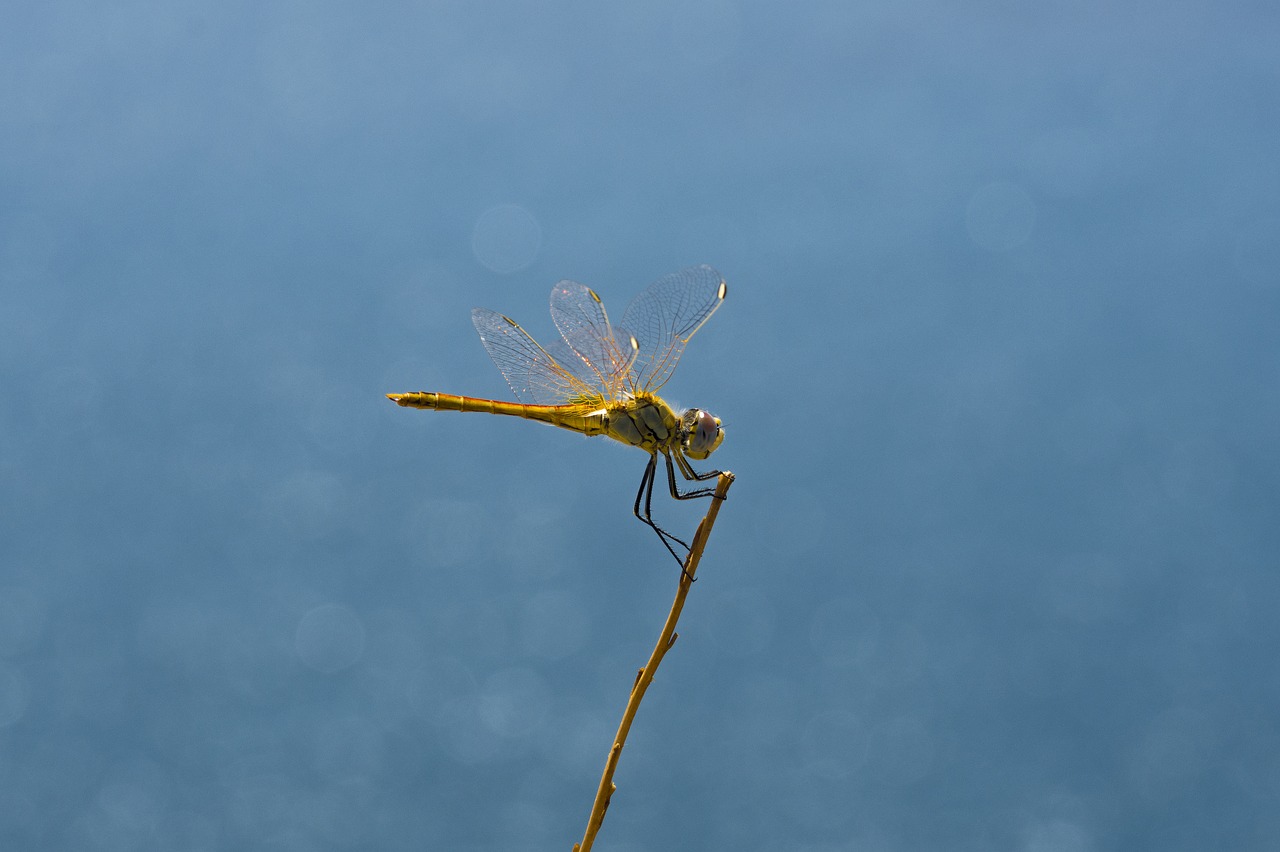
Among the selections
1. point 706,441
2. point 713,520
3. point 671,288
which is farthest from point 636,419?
point 713,520

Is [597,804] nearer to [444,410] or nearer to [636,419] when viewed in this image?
[636,419]

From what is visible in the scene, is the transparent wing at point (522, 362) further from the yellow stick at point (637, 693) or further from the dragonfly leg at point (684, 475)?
the yellow stick at point (637, 693)

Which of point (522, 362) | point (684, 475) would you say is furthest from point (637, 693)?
point (522, 362)

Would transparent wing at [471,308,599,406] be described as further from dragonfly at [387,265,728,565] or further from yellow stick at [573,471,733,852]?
yellow stick at [573,471,733,852]

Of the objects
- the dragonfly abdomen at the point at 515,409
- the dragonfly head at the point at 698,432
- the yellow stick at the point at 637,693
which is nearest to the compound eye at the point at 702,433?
the dragonfly head at the point at 698,432

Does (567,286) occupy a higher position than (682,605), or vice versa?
(567,286)

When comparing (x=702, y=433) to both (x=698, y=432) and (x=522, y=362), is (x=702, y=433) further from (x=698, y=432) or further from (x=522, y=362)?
(x=522, y=362)
